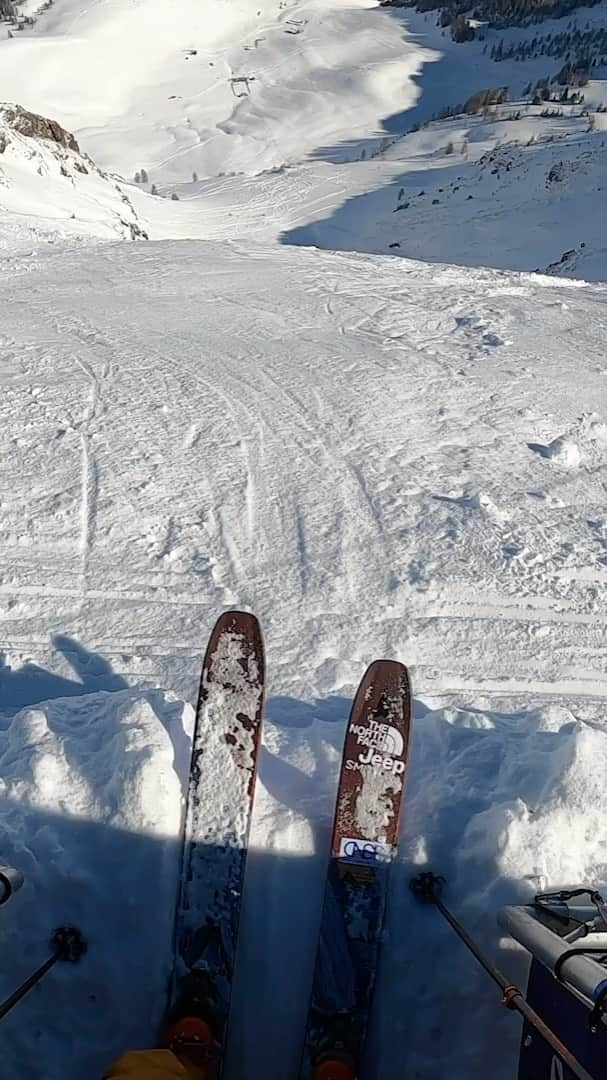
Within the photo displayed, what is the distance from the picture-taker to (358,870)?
3.01 m

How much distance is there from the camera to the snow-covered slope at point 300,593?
9.66 ft

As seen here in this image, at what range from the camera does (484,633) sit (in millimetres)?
4602

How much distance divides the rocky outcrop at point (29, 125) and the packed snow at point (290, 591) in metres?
11.0

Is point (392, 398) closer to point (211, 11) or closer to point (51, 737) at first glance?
point (51, 737)

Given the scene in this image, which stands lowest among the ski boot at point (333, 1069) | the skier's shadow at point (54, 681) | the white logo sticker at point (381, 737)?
the ski boot at point (333, 1069)

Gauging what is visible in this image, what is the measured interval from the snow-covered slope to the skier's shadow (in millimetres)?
17

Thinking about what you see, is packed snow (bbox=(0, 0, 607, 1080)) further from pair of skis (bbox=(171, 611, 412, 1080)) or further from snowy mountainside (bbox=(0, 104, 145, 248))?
snowy mountainside (bbox=(0, 104, 145, 248))

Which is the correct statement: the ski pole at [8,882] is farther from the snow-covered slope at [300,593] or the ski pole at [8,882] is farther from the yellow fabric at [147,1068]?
the yellow fabric at [147,1068]

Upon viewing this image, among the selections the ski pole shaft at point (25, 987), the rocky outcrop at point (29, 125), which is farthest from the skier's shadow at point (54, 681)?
the rocky outcrop at point (29, 125)

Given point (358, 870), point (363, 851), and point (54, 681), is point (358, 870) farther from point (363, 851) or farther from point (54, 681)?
point (54, 681)

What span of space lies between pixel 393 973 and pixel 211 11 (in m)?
98.5

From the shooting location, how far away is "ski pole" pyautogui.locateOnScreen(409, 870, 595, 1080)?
1949 mm

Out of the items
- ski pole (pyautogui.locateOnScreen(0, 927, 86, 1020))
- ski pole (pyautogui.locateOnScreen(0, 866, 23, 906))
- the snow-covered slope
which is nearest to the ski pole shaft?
ski pole (pyautogui.locateOnScreen(0, 927, 86, 1020))

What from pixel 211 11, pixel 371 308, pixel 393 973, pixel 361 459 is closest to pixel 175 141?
pixel 211 11
